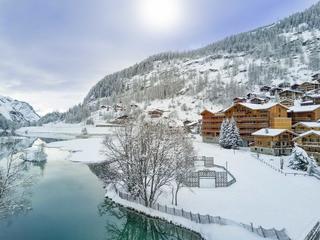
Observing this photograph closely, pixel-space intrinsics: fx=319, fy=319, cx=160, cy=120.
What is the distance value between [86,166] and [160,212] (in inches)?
1420

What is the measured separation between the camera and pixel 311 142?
183 feet

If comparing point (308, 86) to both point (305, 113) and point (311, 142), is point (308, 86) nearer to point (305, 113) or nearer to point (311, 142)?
point (305, 113)

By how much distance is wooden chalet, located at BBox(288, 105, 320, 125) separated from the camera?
73.9 m

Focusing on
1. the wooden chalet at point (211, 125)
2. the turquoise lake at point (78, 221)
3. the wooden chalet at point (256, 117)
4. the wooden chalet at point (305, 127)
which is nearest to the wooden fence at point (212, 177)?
the turquoise lake at point (78, 221)

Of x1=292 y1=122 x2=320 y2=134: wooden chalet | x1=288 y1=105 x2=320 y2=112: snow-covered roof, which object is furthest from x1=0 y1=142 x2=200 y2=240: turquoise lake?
x1=288 y1=105 x2=320 y2=112: snow-covered roof

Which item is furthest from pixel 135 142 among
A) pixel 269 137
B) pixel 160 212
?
pixel 269 137

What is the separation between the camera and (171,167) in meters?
36.5

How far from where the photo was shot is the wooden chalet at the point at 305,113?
7388 cm

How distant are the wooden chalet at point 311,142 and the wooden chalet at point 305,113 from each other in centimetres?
1942

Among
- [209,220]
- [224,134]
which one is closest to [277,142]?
[224,134]

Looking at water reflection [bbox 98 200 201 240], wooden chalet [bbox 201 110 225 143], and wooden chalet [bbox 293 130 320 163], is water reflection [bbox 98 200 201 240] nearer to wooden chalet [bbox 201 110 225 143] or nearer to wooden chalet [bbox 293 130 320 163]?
wooden chalet [bbox 293 130 320 163]

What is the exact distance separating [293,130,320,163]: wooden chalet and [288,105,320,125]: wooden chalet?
63.7 feet

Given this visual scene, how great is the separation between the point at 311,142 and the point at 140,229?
37680mm

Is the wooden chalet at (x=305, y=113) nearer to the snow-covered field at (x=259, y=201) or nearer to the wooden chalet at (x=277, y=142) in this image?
the wooden chalet at (x=277, y=142)
